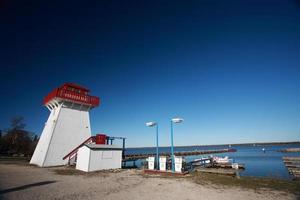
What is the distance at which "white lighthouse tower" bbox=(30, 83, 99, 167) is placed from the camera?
20.9 m

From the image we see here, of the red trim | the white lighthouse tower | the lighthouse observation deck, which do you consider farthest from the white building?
the red trim

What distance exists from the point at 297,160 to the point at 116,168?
1751cm

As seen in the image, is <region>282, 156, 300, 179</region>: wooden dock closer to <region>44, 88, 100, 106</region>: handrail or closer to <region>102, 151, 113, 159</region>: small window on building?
<region>102, 151, 113, 159</region>: small window on building

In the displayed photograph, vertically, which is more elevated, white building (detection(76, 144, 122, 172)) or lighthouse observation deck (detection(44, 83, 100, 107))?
lighthouse observation deck (detection(44, 83, 100, 107))

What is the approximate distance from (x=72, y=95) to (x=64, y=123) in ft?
12.8

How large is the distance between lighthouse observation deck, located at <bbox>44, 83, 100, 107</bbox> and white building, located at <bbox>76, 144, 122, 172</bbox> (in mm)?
7693

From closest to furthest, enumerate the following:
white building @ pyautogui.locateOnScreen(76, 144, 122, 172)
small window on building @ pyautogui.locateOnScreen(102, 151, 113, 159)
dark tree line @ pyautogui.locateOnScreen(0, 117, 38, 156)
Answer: white building @ pyautogui.locateOnScreen(76, 144, 122, 172)
small window on building @ pyautogui.locateOnScreen(102, 151, 113, 159)
dark tree line @ pyautogui.locateOnScreen(0, 117, 38, 156)

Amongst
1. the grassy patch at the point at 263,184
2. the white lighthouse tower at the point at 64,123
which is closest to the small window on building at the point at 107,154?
the white lighthouse tower at the point at 64,123

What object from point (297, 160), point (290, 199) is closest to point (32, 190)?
point (290, 199)

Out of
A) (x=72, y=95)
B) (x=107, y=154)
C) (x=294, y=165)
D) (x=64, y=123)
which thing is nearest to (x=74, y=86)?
(x=72, y=95)

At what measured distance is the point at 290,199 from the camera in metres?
7.72

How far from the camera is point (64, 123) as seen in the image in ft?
74.1

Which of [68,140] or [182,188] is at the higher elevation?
Result: [68,140]

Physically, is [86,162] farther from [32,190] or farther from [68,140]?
[32,190]
